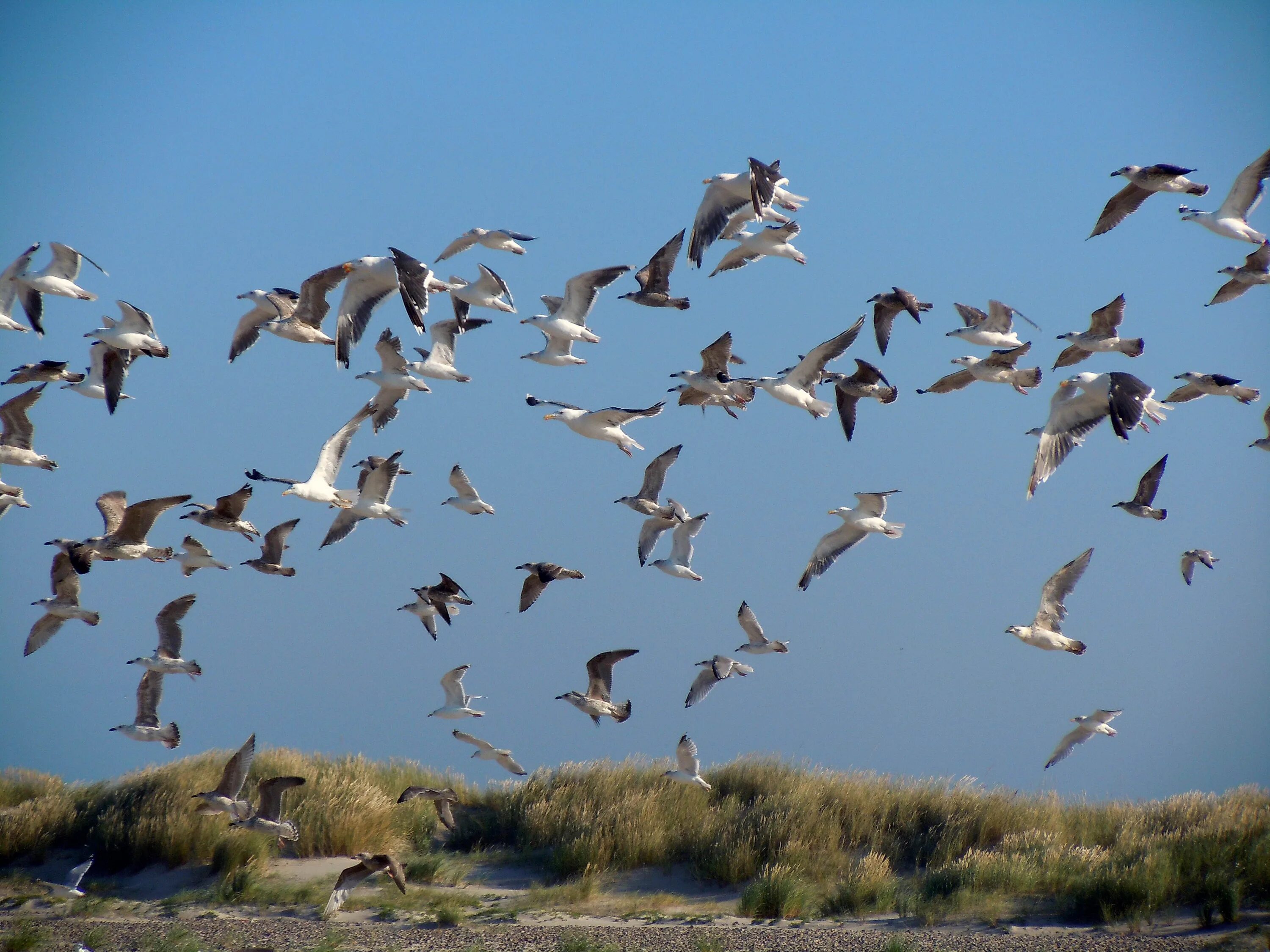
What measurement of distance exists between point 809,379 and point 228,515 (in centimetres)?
710

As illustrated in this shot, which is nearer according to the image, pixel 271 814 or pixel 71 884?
pixel 271 814

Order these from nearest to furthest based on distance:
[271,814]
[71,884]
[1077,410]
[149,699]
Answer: [1077,410] < [271,814] < [71,884] < [149,699]

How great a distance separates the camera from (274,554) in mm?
16312

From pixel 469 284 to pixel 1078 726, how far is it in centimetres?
907

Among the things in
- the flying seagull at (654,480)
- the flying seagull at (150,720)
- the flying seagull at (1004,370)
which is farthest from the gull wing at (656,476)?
the flying seagull at (150,720)

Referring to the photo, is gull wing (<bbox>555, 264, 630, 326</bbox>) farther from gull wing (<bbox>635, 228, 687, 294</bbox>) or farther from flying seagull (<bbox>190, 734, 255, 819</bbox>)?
flying seagull (<bbox>190, 734, 255, 819</bbox>)

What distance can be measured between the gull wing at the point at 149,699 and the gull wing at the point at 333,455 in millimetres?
3256

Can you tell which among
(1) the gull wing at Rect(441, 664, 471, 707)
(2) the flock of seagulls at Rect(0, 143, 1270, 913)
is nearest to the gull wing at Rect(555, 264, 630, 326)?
(2) the flock of seagulls at Rect(0, 143, 1270, 913)

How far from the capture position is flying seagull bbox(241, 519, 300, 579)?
16188mm

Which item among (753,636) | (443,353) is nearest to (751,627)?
(753,636)

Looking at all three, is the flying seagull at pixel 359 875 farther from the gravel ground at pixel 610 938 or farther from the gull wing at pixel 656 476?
the gull wing at pixel 656 476

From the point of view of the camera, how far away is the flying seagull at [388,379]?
16.6 m

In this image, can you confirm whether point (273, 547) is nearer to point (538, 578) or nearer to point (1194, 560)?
point (538, 578)

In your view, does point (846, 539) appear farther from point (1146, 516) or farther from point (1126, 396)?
point (1126, 396)
